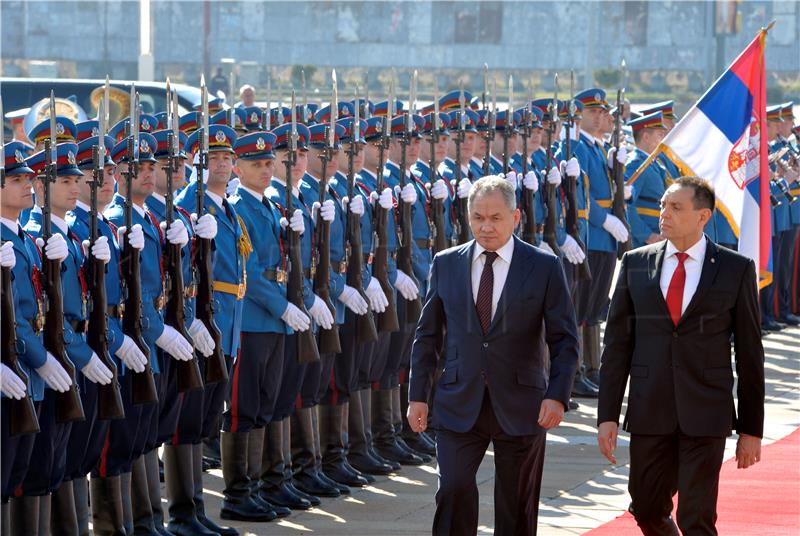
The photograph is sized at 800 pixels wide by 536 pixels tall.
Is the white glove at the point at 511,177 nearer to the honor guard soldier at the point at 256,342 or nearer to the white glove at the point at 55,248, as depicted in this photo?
the honor guard soldier at the point at 256,342

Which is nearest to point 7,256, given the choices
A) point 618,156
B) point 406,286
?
point 406,286

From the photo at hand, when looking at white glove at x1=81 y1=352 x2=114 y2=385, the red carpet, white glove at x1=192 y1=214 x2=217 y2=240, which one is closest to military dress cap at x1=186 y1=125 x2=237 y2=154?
white glove at x1=192 y1=214 x2=217 y2=240

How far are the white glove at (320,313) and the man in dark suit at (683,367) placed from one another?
2237 mm

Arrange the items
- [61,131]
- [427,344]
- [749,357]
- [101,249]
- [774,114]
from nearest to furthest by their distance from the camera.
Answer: [749,357]
[427,344]
[101,249]
[61,131]
[774,114]

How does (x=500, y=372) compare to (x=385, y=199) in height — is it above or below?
below

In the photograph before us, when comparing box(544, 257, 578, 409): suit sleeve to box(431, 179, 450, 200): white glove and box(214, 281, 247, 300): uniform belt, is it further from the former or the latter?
box(431, 179, 450, 200): white glove

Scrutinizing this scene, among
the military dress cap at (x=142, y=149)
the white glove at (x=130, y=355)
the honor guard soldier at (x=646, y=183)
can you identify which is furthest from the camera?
the honor guard soldier at (x=646, y=183)

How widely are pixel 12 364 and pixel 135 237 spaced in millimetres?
903

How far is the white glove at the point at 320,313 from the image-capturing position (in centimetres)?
819

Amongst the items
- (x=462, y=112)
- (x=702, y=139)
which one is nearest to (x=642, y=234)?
(x=462, y=112)

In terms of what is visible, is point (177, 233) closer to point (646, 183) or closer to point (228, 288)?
point (228, 288)

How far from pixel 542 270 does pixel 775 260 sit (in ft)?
32.6

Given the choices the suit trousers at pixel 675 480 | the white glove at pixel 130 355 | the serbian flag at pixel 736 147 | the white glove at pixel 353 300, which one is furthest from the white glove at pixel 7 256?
the serbian flag at pixel 736 147

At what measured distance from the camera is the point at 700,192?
6.20 m
